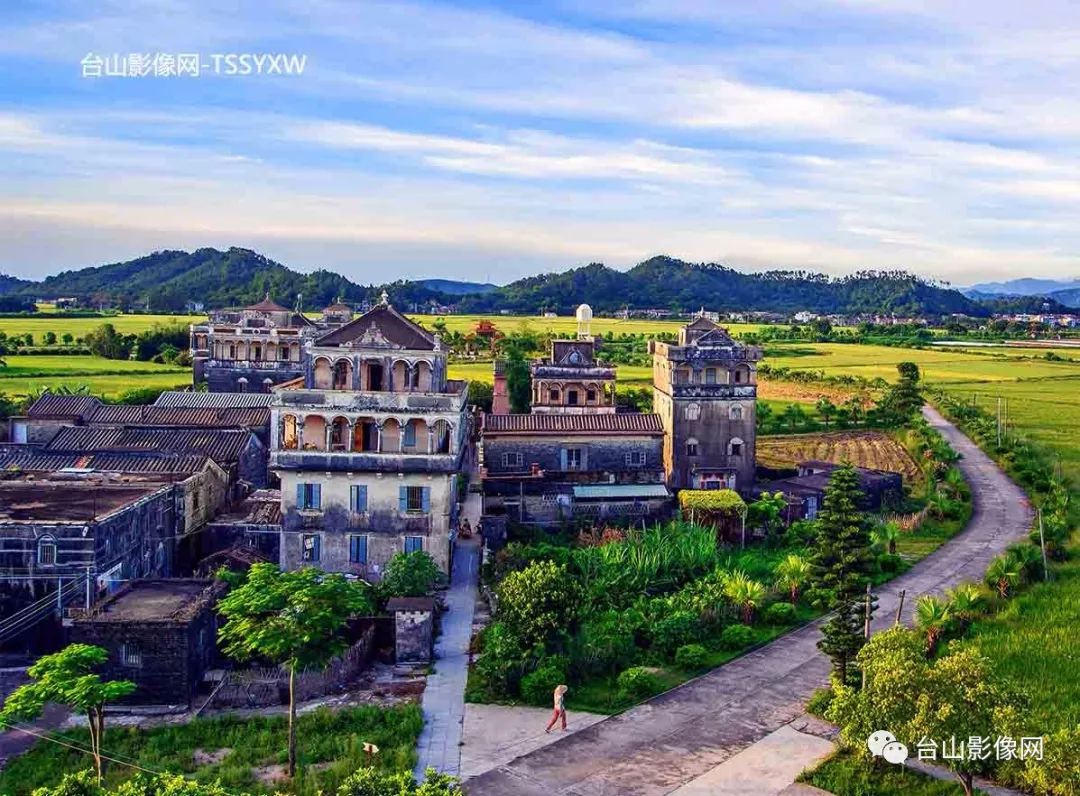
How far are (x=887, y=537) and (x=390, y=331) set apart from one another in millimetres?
19603

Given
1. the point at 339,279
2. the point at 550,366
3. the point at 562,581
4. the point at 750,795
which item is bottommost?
the point at 750,795

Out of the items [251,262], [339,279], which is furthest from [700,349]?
[251,262]

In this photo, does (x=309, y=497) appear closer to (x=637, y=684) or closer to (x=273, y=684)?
(x=273, y=684)

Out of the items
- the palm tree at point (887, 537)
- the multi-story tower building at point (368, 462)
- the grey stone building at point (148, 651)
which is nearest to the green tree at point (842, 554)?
the palm tree at point (887, 537)

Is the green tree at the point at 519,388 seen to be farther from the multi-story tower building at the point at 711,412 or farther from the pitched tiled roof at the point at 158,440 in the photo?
the pitched tiled roof at the point at 158,440

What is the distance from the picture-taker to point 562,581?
78.5ft

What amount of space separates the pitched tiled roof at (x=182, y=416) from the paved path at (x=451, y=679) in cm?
1255

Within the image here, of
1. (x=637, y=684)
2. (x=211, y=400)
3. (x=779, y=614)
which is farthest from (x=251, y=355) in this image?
(x=637, y=684)

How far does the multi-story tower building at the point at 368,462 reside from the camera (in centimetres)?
3012

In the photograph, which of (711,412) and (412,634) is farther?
(711,412)

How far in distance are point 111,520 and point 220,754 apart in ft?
28.7

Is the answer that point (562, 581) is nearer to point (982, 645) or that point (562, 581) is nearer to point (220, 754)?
point (220, 754)

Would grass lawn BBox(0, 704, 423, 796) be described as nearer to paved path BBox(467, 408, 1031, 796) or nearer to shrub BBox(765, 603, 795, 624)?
paved path BBox(467, 408, 1031, 796)

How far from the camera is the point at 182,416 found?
4266 cm
